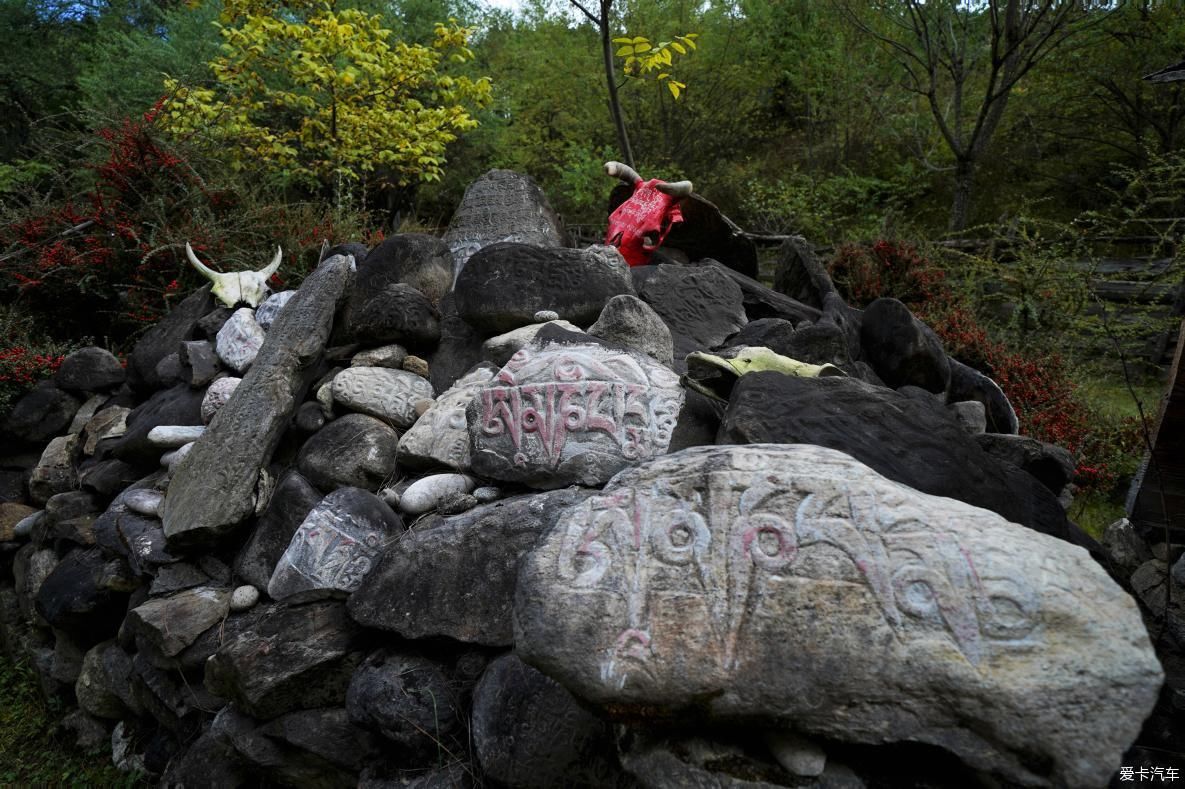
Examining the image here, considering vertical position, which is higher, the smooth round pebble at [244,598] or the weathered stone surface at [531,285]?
the weathered stone surface at [531,285]

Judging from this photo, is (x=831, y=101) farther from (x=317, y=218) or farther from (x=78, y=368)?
(x=78, y=368)

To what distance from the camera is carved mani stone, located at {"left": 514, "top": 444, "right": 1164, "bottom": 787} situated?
4.73 ft

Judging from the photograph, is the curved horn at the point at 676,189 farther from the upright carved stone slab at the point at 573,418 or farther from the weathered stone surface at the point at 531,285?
the upright carved stone slab at the point at 573,418

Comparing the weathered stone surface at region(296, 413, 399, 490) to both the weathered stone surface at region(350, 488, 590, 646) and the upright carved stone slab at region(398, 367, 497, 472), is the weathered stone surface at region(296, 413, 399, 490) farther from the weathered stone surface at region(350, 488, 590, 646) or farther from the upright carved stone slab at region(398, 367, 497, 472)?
the weathered stone surface at region(350, 488, 590, 646)

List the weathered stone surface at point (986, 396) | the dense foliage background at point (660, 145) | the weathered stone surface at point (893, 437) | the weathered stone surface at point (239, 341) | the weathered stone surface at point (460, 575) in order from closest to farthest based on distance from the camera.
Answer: the weathered stone surface at point (893, 437), the weathered stone surface at point (460, 575), the weathered stone surface at point (986, 396), the weathered stone surface at point (239, 341), the dense foliage background at point (660, 145)

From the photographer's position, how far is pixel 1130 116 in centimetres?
990

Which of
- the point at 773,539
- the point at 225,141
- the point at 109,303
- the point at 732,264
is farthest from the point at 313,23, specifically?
the point at 773,539

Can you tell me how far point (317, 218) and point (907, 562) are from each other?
6.63 meters

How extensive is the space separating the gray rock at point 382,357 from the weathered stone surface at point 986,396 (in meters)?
3.02

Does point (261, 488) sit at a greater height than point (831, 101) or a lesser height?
lesser

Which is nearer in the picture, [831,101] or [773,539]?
[773,539]

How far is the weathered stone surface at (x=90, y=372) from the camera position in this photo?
536cm

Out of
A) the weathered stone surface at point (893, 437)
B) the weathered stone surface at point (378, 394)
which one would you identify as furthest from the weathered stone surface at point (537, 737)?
the weathered stone surface at point (378, 394)

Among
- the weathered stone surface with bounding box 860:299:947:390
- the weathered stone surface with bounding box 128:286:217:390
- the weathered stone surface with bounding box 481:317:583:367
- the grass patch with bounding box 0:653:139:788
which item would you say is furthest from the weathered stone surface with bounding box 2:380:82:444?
the weathered stone surface with bounding box 860:299:947:390
